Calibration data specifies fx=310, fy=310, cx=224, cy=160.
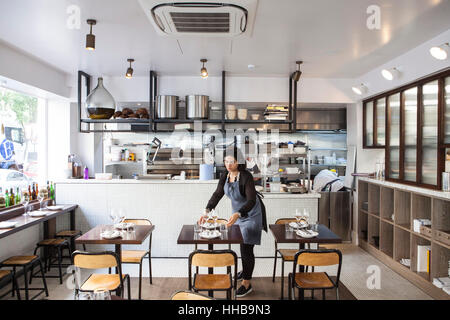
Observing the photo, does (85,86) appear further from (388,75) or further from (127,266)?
(388,75)

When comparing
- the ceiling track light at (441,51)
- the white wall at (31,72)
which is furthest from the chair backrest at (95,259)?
the ceiling track light at (441,51)

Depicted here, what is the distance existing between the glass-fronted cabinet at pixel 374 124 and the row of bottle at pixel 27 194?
5127 mm

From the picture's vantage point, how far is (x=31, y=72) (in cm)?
432

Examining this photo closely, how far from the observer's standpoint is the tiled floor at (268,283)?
3465 millimetres

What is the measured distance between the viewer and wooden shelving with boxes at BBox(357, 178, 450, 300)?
3439 millimetres

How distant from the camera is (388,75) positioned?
410cm

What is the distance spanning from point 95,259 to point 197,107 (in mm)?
3086

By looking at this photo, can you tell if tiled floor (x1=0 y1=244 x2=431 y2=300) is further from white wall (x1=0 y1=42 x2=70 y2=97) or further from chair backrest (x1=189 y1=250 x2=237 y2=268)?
white wall (x1=0 y1=42 x2=70 y2=97)

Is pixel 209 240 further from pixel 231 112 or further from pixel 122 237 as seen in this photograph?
pixel 231 112

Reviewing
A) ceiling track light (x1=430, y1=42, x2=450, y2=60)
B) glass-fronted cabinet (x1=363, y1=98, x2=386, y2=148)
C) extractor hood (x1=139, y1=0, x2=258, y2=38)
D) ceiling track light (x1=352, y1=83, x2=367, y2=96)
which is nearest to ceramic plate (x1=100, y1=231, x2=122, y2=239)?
extractor hood (x1=139, y1=0, x2=258, y2=38)

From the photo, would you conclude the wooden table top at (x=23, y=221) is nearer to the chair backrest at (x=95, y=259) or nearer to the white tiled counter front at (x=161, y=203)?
the white tiled counter front at (x=161, y=203)

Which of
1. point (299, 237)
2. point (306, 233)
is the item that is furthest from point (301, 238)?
point (306, 233)

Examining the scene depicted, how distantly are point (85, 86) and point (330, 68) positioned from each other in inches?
160
